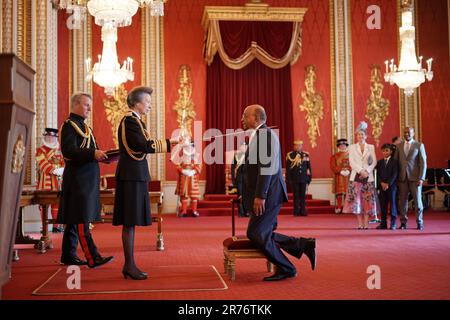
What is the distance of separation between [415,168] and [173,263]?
4480mm

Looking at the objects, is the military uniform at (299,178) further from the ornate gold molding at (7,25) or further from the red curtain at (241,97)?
the ornate gold molding at (7,25)

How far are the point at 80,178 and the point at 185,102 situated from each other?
8.03 metres

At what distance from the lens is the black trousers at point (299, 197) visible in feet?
35.1

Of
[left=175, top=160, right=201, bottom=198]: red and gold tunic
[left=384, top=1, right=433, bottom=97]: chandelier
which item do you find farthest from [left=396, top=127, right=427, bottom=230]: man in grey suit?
[left=175, top=160, right=201, bottom=198]: red and gold tunic

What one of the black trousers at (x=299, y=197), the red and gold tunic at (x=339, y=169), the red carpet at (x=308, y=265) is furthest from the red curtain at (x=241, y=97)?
the red carpet at (x=308, y=265)

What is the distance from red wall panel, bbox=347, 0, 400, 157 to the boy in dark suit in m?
4.99

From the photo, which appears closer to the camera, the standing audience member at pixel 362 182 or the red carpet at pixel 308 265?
the red carpet at pixel 308 265

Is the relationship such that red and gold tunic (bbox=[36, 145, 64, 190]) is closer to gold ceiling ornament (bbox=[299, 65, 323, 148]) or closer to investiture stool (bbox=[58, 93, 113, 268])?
investiture stool (bbox=[58, 93, 113, 268])

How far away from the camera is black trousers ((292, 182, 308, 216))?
1069 cm

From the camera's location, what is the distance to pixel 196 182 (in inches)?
437

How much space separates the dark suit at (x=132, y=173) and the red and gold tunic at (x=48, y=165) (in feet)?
13.1

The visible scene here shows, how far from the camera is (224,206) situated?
11.5m

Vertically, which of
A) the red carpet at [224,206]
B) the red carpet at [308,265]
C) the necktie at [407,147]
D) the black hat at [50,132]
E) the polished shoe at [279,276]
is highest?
the black hat at [50,132]
